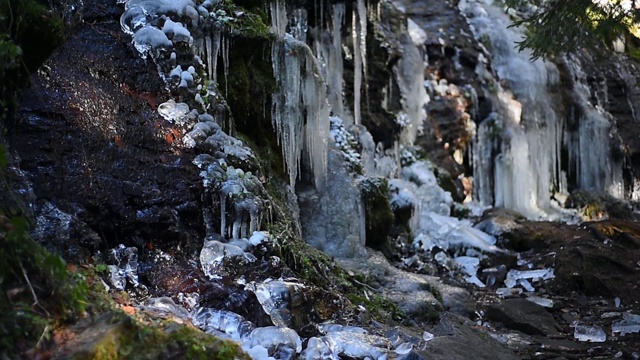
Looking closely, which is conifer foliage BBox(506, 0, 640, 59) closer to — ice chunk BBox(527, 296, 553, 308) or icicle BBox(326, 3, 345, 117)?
ice chunk BBox(527, 296, 553, 308)

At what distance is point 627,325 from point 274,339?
5006 millimetres

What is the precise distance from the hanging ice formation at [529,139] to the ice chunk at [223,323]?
12.9 m

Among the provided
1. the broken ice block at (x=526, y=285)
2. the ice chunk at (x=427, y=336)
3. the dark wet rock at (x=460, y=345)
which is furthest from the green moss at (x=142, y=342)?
the broken ice block at (x=526, y=285)

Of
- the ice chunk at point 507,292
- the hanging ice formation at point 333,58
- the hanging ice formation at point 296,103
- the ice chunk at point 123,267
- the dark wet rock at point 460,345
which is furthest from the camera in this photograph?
the hanging ice formation at point 333,58

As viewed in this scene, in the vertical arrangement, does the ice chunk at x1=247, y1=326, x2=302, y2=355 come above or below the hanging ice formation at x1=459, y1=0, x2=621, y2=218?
below

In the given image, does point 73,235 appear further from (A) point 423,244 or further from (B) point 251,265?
(A) point 423,244

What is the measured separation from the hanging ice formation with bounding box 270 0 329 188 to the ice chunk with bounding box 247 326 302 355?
423 cm

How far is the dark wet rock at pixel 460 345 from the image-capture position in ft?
15.4

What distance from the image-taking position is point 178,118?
5777 mm

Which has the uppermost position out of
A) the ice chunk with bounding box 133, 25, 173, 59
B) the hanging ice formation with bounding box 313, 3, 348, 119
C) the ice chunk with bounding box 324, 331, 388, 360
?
the hanging ice formation with bounding box 313, 3, 348, 119

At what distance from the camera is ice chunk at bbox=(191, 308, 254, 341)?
4.11 m

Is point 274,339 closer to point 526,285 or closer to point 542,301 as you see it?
point 542,301

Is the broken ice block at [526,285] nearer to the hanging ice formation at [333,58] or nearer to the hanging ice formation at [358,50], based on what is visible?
the hanging ice formation at [333,58]

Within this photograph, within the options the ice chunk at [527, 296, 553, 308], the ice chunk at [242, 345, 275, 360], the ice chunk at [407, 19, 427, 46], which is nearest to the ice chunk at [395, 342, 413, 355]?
the ice chunk at [242, 345, 275, 360]
